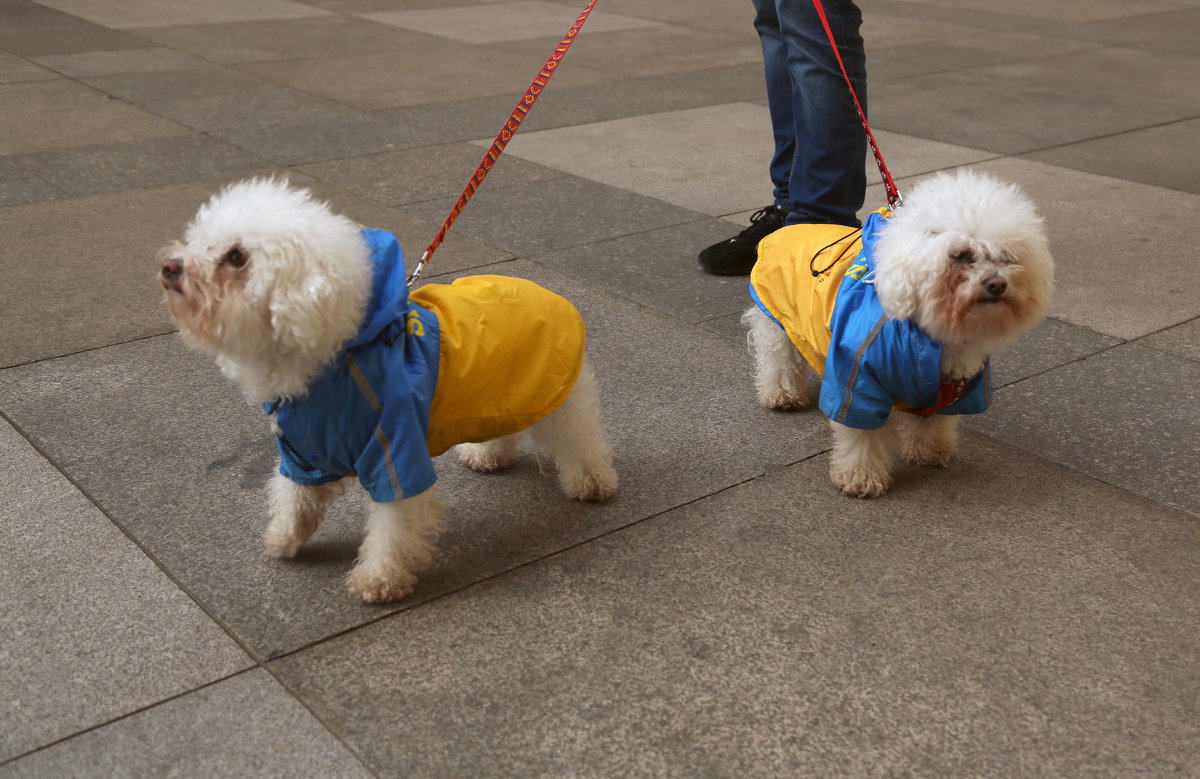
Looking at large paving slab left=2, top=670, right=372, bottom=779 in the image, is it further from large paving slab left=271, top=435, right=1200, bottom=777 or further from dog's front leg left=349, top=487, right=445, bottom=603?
dog's front leg left=349, top=487, right=445, bottom=603

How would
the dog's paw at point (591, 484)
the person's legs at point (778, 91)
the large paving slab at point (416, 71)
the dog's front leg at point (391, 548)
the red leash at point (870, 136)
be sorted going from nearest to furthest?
the dog's front leg at point (391, 548)
the dog's paw at point (591, 484)
the red leash at point (870, 136)
the person's legs at point (778, 91)
the large paving slab at point (416, 71)

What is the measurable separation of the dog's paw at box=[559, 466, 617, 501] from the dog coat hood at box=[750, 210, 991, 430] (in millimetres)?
712

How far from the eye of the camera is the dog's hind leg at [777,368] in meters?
4.02

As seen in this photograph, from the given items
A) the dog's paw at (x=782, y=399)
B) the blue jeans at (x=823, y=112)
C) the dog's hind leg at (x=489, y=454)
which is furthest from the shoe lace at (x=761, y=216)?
the dog's hind leg at (x=489, y=454)

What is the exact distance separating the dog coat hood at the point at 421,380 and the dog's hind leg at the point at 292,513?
Result: 0.06m

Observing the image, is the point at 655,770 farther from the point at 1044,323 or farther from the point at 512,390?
the point at 1044,323

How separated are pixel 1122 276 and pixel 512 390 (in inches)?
136

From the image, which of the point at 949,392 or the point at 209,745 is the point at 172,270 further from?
the point at 949,392

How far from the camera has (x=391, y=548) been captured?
296 cm

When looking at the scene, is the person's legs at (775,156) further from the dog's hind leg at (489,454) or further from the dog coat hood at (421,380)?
the dog coat hood at (421,380)

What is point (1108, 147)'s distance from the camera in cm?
740

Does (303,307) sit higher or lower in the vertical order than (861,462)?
higher

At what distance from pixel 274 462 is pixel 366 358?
103 cm

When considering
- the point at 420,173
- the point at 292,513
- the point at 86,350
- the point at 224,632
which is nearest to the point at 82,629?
the point at 224,632
